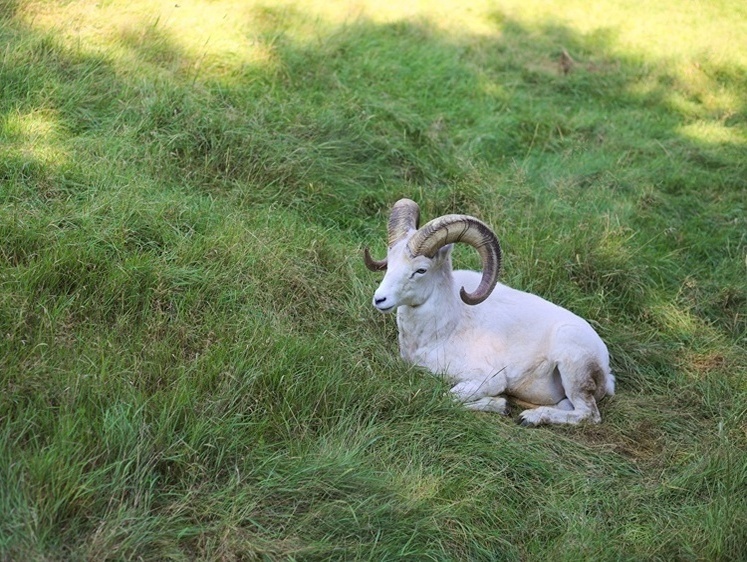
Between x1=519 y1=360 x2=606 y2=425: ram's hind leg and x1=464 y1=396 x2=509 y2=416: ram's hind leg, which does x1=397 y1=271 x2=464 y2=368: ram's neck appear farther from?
x1=519 y1=360 x2=606 y2=425: ram's hind leg

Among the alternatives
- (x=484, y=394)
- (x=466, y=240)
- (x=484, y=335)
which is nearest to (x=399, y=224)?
(x=466, y=240)

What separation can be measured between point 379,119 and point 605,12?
22.0ft

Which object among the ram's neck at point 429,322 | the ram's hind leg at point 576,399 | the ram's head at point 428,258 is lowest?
the ram's hind leg at point 576,399

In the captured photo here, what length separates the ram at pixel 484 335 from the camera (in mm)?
6344

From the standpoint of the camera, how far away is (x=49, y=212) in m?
6.69

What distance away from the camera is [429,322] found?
662cm

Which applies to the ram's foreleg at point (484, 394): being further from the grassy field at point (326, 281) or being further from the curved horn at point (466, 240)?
the curved horn at point (466, 240)

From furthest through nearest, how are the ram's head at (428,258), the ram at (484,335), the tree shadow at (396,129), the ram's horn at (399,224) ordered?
the tree shadow at (396,129)
the ram's horn at (399,224)
the ram at (484,335)
the ram's head at (428,258)

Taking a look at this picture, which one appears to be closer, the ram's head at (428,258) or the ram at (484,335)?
the ram's head at (428,258)

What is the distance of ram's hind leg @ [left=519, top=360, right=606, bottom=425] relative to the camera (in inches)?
251

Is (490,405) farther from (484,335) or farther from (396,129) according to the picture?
(396,129)

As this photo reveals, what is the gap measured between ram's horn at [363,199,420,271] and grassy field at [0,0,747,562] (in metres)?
0.41

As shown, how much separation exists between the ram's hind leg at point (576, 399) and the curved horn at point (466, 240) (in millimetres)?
838

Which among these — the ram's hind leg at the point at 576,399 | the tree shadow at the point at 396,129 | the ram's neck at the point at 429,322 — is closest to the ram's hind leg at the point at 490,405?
the ram's hind leg at the point at 576,399
